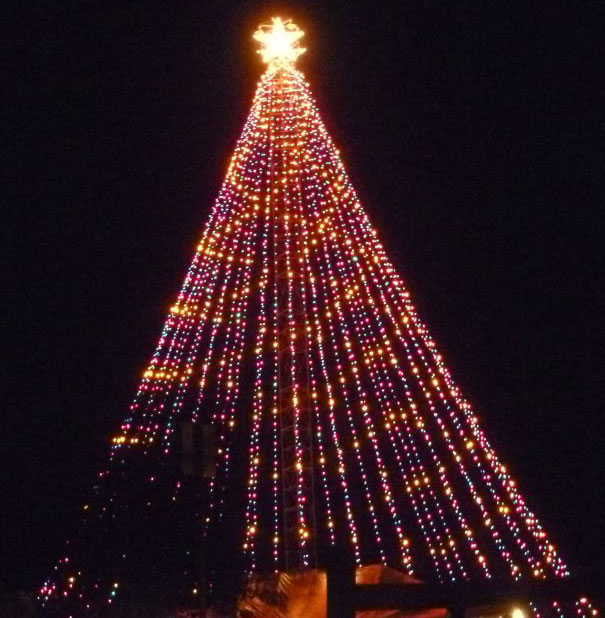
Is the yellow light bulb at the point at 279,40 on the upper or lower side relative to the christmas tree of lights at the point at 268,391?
upper

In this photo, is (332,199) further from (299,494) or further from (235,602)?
(235,602)

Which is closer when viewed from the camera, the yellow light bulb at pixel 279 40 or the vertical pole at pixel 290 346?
the vertical pole at pixel 290 346

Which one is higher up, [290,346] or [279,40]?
[279,40]

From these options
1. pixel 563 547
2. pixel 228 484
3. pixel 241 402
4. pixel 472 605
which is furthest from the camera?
pixel 563 547

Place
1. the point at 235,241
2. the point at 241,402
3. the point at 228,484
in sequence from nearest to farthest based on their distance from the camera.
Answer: the point at 235,241, the point at 228,484, the point at 241,402

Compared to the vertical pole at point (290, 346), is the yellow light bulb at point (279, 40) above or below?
above

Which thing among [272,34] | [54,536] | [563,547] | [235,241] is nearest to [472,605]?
[235,241]

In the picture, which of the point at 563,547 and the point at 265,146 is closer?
the point at 265,146

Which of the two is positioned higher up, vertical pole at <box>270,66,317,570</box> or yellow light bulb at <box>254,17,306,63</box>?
yellow light bulb at <box>254,17,306,63</box>

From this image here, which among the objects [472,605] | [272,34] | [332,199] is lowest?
[472,605]

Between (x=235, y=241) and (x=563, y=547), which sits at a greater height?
(x=235, y=241)

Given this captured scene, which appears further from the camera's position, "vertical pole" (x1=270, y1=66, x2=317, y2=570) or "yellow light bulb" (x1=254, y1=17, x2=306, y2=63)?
"yellow light bulb" (x1=254, y1=17, x2=306, y2=63)

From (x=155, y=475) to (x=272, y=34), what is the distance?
738 centimetres

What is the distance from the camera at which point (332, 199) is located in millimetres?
13625
